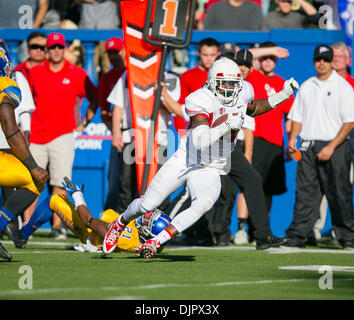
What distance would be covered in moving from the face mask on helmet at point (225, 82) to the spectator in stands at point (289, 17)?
187 inches

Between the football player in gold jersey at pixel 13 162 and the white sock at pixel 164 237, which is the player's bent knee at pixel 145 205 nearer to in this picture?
the white sock at pixel 164 237

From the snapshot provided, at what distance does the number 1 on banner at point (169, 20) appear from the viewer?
10203 millimetres

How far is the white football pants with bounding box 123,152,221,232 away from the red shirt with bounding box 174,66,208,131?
8.88 feet

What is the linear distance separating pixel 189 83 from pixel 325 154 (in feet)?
6.12

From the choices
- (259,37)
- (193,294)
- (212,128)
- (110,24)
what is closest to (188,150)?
(212,128)

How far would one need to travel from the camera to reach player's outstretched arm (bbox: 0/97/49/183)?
295 inches

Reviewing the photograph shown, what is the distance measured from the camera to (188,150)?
307 inches

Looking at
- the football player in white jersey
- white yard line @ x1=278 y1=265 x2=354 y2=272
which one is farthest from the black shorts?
white yard line @ x1=278 y1=265 x2=354 y2=272

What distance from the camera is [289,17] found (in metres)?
12.6

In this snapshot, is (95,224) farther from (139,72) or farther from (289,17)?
(289,17)

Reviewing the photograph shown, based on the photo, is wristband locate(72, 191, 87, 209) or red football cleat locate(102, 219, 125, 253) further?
wristband locate(72, 191, 87, 209)

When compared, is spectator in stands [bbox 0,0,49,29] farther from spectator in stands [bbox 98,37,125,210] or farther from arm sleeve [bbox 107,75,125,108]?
arm sleeve [bbox 107,75,125,108]

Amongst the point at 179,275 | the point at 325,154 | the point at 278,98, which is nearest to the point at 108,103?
the point at 325,154

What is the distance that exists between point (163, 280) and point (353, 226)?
4.33 meters
